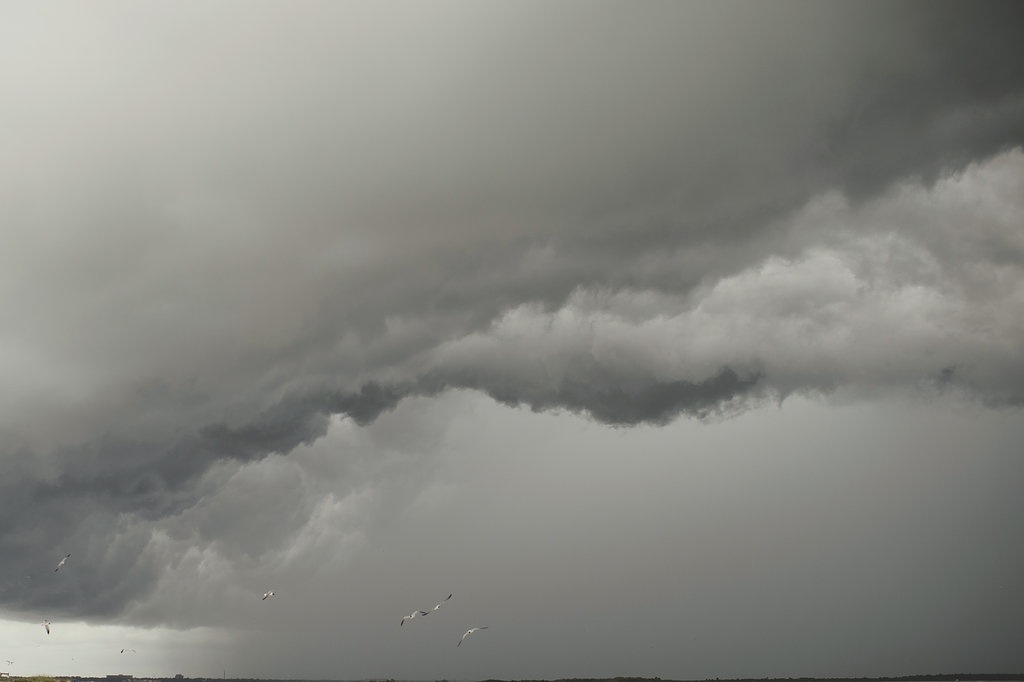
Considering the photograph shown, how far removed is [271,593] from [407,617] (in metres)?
42.2

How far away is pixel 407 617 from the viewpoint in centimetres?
16475

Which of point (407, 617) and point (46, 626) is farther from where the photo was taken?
point (46, 626)

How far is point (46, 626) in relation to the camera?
178m

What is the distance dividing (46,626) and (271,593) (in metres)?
66.7

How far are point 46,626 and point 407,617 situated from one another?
354 ft

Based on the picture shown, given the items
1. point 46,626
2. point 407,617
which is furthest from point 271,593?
point 46,626

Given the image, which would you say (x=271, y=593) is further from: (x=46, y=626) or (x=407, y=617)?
(x=46, y=626)

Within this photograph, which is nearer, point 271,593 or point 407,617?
point 407,617

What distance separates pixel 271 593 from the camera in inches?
6919
